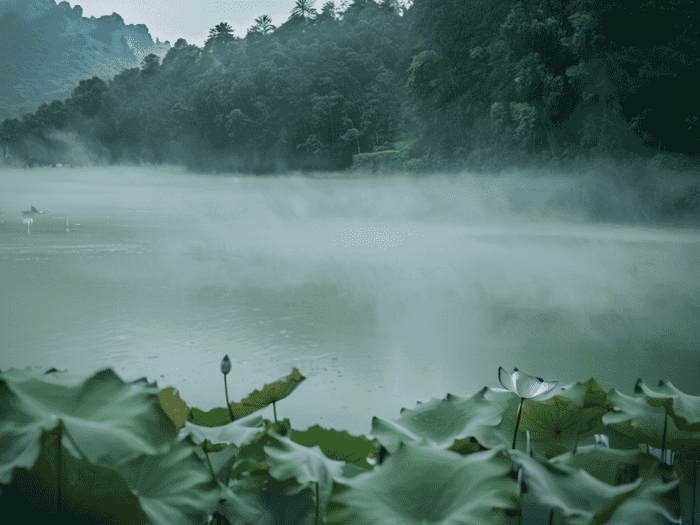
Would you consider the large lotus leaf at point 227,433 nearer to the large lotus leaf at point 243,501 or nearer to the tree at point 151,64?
the large lotus leaf at point 243,501

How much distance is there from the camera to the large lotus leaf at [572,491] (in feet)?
1.09

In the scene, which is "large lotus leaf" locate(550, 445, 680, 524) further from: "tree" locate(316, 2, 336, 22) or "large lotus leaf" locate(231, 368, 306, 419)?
"tree" locate(316, 2, 336, 22)

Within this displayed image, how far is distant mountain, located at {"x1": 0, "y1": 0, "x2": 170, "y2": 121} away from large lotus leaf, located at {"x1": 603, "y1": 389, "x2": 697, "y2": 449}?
5.29 m

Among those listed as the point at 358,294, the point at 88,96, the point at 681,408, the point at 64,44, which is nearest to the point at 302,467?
the point at 681,408

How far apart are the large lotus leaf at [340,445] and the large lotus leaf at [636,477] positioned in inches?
6.0

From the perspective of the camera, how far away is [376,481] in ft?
1.21

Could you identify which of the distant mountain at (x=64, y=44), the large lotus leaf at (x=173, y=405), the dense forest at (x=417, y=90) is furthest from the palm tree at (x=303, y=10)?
the large lotus leaf at (x=173, y=405)

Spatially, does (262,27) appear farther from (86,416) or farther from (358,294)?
(86,416)

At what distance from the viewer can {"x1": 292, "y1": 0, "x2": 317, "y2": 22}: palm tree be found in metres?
4.30

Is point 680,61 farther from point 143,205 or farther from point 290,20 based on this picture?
point 143,205

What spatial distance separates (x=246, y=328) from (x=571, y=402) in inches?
63.5

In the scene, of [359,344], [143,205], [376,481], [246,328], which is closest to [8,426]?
[376,481]

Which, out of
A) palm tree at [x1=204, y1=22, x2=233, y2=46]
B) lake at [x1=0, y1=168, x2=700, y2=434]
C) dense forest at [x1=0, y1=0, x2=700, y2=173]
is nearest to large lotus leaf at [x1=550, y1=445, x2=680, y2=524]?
lake at [x1=0, y1=168, x2=700, y2=434]

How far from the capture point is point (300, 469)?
0.38 m
